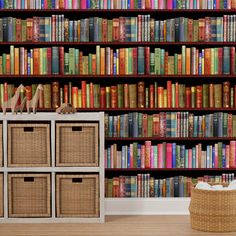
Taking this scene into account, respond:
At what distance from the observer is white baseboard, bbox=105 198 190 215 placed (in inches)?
226

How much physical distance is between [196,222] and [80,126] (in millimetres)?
1189

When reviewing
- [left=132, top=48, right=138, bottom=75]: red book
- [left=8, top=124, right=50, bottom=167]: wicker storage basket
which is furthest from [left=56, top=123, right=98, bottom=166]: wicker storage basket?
[left=132, top=48, right=138, bottom=75]: red book

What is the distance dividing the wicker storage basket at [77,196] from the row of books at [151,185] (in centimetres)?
40

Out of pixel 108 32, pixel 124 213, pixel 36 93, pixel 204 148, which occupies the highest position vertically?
pixel 108 32

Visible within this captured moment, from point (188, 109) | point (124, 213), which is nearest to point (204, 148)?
point (188, 109)

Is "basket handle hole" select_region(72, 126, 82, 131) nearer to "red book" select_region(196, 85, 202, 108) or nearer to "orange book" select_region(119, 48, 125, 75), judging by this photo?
"orange book" select_region(119, 48, 125, 75)

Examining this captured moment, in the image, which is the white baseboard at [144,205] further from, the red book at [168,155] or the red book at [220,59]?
the red book at [220,59]

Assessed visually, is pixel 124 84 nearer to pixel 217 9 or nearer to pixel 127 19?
pixel 127 19

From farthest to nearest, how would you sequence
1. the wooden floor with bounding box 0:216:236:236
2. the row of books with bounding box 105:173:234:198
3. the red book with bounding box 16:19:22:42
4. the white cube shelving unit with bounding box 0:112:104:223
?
the row of books with bounding box 105:173:234:198, the red book with bounding box 16:19:22:42, the white cube shelving unit with bounding box 0:112:104:223, the wooden floor with bounding box 0:216:236:236

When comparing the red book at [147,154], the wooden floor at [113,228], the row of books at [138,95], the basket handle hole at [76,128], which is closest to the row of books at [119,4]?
the row of books at [138,95]

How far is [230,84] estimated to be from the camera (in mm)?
5820

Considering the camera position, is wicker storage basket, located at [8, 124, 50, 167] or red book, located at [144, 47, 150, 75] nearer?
wicker storage basket, located at [8, 124, 50, 167]

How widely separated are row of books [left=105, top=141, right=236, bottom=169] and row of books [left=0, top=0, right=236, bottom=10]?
46.3 inches

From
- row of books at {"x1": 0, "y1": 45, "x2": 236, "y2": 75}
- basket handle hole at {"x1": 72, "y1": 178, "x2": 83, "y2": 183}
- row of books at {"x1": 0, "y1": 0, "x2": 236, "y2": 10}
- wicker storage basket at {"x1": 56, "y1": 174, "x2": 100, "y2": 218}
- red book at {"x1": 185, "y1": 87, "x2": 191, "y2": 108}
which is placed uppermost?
row of books at {"x1": 0, "y1": 0, "x2": 236, "y2": 10}
